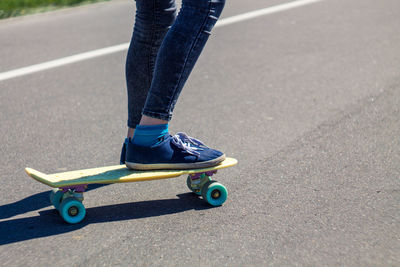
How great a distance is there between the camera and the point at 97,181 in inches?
114

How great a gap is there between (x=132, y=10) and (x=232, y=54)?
2.34 metres

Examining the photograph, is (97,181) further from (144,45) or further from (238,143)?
(238,143)

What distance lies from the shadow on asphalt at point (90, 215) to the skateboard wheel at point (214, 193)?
49 mm

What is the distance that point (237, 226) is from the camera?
287cm

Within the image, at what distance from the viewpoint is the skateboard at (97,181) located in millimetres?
2877

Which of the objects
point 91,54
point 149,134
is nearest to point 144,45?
point 149,134

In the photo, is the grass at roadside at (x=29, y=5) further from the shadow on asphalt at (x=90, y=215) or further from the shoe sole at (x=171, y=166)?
the shoe sole at (x=171, y=166)

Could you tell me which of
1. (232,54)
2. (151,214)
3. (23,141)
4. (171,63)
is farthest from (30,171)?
(232,54)

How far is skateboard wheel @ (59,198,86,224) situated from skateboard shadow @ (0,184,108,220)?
12.4 inches

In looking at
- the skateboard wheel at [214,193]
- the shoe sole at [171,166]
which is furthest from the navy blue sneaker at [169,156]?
the skateboard wheel at [214,193]

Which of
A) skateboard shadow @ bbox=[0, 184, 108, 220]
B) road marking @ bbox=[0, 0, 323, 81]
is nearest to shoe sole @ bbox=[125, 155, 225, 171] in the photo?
skateboard shadow @ bbox=[0, 184, 108, 220]

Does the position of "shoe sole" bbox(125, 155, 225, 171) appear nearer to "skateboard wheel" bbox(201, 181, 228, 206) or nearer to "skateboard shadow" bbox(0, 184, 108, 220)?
"skateboard wheel" bbox(201, 181, 228, 206)

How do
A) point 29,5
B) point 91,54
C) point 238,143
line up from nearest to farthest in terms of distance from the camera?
point 238,143, point 91,54, point 29,5

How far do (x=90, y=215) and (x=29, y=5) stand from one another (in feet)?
19.2
